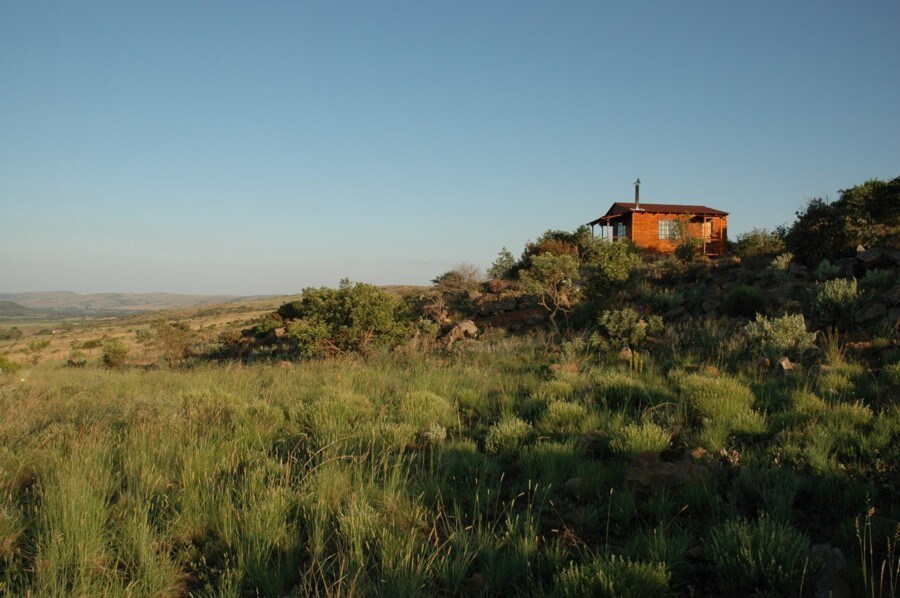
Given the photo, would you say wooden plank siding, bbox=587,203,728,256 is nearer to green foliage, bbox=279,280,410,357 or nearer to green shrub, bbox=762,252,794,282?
green shrub, bbox=762,252,794,282

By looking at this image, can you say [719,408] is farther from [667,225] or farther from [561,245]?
[667,225]

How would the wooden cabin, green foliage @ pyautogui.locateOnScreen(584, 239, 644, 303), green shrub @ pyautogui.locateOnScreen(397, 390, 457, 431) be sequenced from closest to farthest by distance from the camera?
green shrub @ pyautogui.locateOnScreen(397, 390, 457, 431)
green foliage @ pyautogui.locateOnScreen(584, 239, 644, 303)
the wooden cabin

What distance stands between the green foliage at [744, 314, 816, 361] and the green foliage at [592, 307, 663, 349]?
2.04m

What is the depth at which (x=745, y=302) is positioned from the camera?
10992 mm

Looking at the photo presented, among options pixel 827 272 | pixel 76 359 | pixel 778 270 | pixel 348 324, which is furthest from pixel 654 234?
pixel 76 359

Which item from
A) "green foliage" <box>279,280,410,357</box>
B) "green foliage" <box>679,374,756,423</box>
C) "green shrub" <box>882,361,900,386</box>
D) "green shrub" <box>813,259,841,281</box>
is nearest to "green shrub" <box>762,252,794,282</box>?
"green shrub" <box>813,259,841,281</box>

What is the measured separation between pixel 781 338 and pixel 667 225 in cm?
2553

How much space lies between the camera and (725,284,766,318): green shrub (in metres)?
10.8

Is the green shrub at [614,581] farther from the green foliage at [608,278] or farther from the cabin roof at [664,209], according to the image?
the cabin roof at [664,209]

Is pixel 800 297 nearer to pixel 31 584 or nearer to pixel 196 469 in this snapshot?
pixel 196 469

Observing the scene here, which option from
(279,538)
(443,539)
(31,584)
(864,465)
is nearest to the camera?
(31,584)

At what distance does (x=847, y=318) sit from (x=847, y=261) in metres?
4.02

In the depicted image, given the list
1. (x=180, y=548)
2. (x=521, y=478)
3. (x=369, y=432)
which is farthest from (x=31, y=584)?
(x=521, y=478)

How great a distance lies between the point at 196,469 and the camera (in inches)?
157
